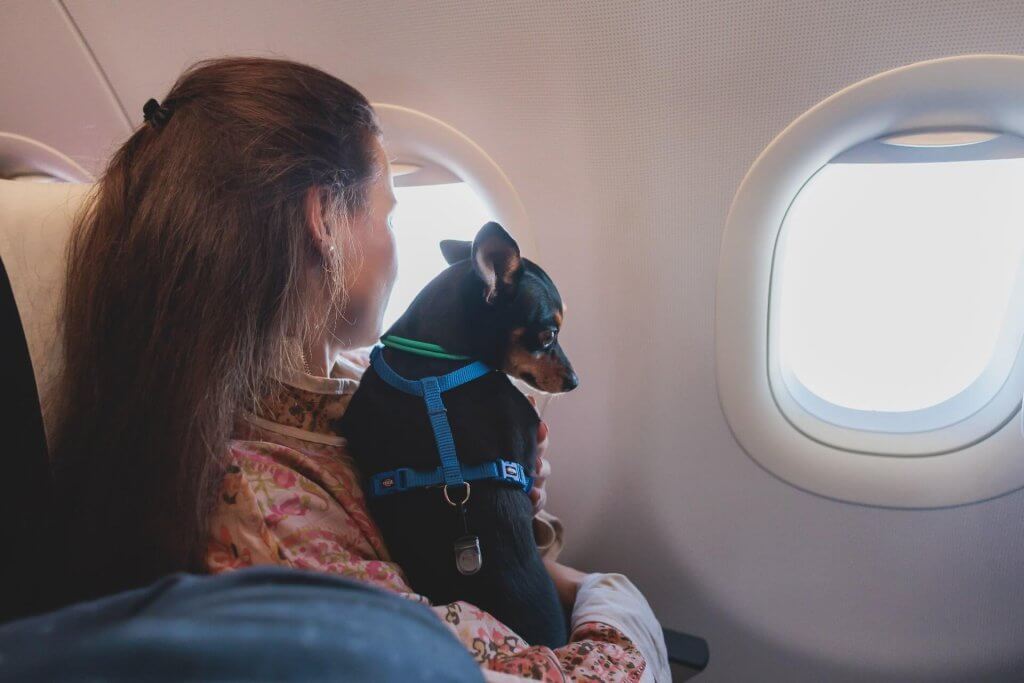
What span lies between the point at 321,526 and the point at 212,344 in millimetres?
266

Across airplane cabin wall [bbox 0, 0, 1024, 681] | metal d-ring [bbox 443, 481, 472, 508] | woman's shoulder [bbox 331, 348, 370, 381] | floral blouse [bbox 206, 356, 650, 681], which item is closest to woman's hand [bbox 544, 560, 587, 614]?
floral blouse [bbox 206, 356, 650, 681]

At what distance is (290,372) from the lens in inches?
37.3

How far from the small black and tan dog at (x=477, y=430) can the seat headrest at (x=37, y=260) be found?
1.26 ft

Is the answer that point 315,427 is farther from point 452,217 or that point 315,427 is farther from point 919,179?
point 919,179

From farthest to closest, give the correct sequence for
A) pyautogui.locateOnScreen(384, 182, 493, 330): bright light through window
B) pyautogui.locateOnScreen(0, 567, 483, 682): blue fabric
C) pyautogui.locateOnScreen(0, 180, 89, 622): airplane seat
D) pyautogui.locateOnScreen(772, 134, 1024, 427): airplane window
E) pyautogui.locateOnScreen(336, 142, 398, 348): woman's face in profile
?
pyautogui.locateOnScreen(384, 182, 493, 330): bright light through window
pyautogui.locateOnScreen(772, 134, 1024, 427): airplane window
pyautogui.locateOnScreen(336, 142, 398, 348): woman's face in profile
pyautogui.locateOnScreen(0, 180, 89, 622): airplane seat
pyautogui.locateOnScreen(0, 567, 483, 682): blue fabric

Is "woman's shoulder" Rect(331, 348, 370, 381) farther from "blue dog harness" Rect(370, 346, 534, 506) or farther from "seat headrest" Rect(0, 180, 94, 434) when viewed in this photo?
"seat headrest" Rect(0, 180, 94, 434)

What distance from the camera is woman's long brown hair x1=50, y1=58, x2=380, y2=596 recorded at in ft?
2.37

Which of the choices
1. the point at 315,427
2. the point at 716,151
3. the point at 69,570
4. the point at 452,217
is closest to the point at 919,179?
the point at 716,151

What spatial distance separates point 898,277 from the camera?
133cm

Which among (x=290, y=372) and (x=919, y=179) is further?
(x=919, y=179)

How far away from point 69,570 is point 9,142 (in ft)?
4.29

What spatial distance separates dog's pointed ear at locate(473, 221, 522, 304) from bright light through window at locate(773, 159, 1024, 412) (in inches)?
22.2

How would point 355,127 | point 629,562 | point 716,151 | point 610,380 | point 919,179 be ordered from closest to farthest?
point 355,127 → point 716,151 → point 919,179 → point 610,380 → point 629,562

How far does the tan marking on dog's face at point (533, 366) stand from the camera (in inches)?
40.8
